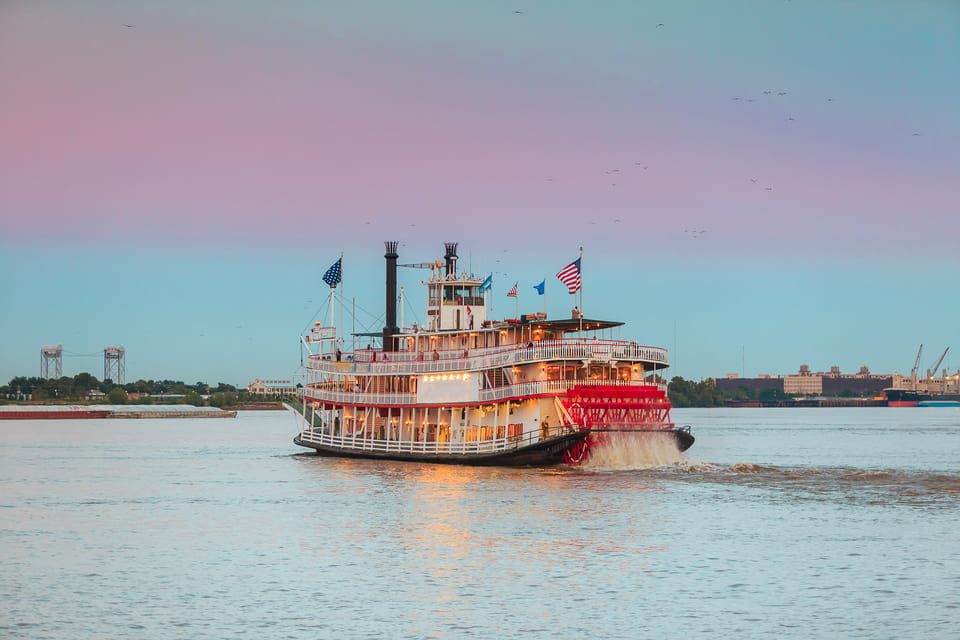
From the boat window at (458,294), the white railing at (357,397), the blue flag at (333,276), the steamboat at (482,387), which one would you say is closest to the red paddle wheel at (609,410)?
the steamboat at (482,387)

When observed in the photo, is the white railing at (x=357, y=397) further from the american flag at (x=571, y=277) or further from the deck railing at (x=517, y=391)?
the american flag at (x=571, y=277)

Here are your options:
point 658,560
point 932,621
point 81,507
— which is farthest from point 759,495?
point 81,507

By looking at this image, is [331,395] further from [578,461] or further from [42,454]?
[42,454]

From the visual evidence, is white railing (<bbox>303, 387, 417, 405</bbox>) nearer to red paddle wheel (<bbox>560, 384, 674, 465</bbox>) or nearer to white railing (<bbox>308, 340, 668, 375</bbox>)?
white railing (<bbox>308, 340, 668, 375</bbox>)

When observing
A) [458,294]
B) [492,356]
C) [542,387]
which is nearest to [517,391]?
[542,387]

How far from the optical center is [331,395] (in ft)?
220

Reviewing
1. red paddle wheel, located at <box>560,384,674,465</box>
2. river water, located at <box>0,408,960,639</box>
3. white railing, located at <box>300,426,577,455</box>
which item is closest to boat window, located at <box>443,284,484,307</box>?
white railing, located at <box>300,426,577,455</box>

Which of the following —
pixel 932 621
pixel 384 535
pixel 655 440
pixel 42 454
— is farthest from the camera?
pixel 42 454

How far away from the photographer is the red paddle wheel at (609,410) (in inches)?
2121

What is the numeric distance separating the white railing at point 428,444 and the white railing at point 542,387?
1.78 meters

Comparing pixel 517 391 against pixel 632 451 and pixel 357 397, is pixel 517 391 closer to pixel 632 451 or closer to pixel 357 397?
pixel 632 451

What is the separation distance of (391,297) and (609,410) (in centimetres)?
1914

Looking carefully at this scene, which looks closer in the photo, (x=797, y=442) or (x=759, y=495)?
(x=759, y=495)

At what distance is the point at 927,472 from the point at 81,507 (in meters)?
42.3
